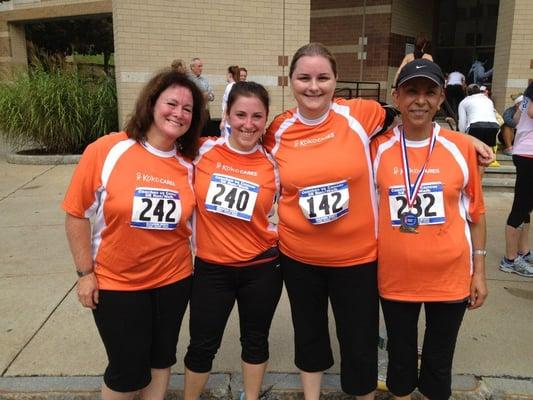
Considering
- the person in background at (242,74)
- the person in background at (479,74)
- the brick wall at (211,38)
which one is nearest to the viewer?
the person in background at (242,74)

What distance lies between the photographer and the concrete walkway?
120 inches

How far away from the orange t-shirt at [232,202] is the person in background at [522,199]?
284cm

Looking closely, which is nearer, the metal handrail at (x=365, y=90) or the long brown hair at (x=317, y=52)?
the long brown hair at (x=317, y=52)

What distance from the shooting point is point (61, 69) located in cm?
1093

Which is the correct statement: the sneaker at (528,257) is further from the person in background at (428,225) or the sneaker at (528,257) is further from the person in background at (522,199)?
the person in background at (428,225)

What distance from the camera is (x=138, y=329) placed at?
239 cm

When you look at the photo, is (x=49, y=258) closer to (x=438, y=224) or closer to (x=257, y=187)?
(x=257, y=187)

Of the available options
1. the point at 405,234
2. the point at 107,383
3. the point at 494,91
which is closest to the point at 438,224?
the point at 405,234

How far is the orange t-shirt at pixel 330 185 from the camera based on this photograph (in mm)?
2365

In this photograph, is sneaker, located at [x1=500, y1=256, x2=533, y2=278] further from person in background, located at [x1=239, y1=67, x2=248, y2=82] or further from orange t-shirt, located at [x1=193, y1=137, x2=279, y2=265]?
person in background, located at [x1=239, y1=67, x2=248, y2=82]

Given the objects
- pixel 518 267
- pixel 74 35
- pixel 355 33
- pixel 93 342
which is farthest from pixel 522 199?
pixel 74 35

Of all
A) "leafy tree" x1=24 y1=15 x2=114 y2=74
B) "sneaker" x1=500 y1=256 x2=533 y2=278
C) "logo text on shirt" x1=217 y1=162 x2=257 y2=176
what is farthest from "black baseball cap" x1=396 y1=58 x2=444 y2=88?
"leafy tree" x1=24 y1=15 x2=114 y2=74

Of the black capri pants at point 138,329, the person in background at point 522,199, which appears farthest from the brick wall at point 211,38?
the black capri pants at point 138,329

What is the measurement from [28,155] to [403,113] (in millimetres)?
9489
